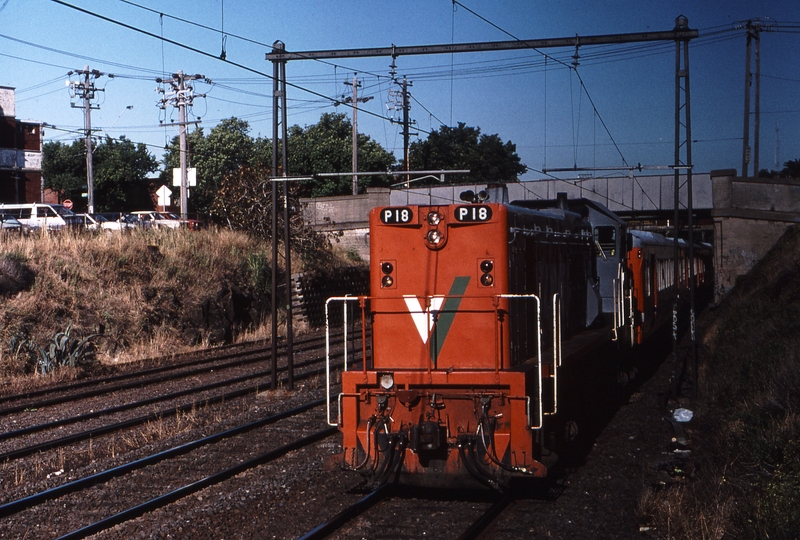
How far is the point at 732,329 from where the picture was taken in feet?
52.8

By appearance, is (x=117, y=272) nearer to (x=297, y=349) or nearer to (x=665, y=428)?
(x=297, y=349)

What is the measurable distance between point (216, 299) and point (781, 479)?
59.7ft

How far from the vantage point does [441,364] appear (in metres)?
7.78

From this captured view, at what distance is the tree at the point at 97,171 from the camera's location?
2371 inches

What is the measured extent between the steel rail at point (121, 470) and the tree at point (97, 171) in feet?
177

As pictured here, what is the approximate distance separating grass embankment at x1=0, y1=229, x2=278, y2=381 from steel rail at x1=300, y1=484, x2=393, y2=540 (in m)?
10.9

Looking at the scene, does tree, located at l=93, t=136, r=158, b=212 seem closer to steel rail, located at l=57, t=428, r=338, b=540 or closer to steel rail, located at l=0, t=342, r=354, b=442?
steel rail, located at l=0, t=342, r=354, b=442

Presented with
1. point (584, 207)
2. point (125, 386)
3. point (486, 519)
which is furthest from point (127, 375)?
point (486, 519)

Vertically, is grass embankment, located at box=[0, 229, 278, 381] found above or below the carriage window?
below

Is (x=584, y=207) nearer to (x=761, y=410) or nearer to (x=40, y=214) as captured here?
(x=761, y=410)

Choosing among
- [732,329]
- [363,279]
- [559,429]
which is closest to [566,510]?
[559,429]

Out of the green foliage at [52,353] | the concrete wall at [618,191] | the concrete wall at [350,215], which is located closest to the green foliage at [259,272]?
the concrete wall at [350,215]

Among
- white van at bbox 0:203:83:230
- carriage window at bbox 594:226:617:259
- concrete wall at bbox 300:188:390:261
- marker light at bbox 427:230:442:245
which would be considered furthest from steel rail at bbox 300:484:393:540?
white van at bbox 0:203:83:230

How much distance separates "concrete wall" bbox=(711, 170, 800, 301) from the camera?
25.1 metres
